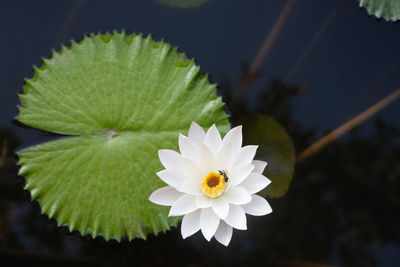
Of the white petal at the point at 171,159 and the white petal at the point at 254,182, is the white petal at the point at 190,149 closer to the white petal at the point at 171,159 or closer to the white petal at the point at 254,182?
the white petal at the point at 171,159

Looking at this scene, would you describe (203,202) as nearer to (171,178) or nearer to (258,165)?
(171,178)

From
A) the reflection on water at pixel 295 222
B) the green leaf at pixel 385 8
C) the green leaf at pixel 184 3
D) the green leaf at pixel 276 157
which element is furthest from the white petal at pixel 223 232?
the green leaf at pixel 184 3

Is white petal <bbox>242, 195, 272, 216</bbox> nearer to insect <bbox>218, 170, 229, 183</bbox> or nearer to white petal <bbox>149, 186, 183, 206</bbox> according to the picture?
insect <bbox>218, 170, 229, 183</bbox>

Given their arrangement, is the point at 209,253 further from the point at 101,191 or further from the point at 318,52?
the point at 318,52

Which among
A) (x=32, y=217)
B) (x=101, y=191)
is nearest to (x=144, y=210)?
(x=101, y=191)

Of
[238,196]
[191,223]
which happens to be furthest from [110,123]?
[238,196]

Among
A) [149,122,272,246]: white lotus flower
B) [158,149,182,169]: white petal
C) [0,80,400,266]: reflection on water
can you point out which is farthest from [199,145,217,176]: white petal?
[0,80,400,266]: reflection on water

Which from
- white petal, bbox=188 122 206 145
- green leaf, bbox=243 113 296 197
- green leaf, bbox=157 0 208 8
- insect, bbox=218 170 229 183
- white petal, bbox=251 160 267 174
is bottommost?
insect, bbox=218 170 229 183
